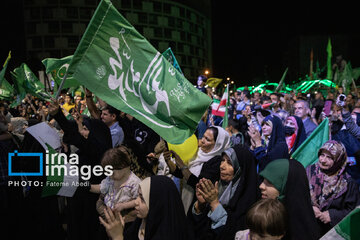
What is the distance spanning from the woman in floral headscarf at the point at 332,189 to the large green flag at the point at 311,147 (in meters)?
0.52

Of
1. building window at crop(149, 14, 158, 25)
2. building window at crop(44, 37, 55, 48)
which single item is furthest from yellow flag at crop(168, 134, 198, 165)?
building window at crop(149, 14, 158, 25)

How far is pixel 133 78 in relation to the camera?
2.95 meters

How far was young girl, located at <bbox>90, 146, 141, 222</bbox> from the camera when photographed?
285 cm

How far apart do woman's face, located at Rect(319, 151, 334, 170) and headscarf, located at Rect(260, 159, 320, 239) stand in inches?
38.2

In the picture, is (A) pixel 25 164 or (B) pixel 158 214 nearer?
(B) pixel 158 214

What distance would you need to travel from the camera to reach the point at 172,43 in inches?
2181

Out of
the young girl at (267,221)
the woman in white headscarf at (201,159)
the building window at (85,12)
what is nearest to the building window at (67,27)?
the building window at (85,12)

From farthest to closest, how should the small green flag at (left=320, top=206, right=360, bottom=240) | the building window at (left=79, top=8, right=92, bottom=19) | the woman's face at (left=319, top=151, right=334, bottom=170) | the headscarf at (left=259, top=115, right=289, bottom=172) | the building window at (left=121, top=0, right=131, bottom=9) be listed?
the building window at (left=121, top=0, right=131, bottom=9)
the building window at (left=79, top=8, right=92, bottom=19)
the headscarf at (left=259, top=115, right=289, bottom=172)
the woman's face at (left=319, top=151, right=334, bottom=170)
the small green flag at (left=320, top=206, right=360, bottom=240)

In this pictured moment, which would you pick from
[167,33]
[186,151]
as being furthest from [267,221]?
[167,33]

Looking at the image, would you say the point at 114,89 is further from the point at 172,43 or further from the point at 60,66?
the point at 172,43

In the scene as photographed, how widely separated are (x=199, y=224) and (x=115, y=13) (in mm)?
2050

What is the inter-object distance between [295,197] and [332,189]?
1030 millimetres

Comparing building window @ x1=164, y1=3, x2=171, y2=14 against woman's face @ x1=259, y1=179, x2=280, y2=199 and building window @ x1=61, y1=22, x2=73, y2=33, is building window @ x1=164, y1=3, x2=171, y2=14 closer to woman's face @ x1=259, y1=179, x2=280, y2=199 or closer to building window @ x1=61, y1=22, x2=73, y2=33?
building window @ x1=61, y1=22, x2=73, y2=33

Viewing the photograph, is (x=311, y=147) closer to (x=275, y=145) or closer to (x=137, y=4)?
(x=275, y=145)
